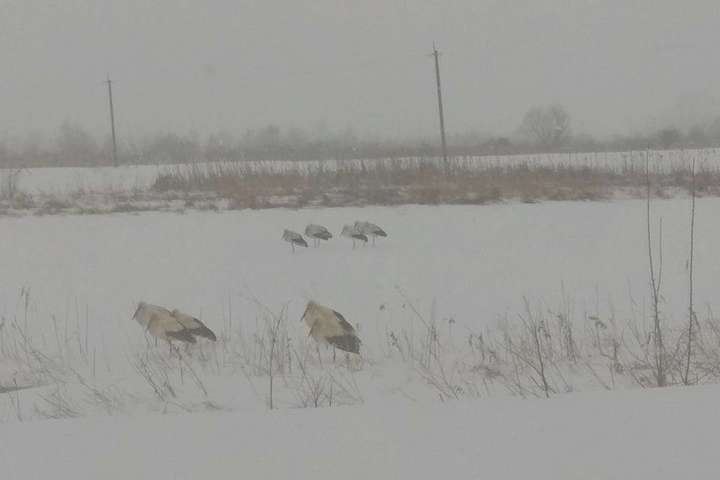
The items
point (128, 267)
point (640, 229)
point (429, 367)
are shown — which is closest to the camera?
point (429, 367)

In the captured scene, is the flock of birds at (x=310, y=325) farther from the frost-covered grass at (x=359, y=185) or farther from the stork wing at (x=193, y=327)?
the frost-covered grass at (x=359, y=185)

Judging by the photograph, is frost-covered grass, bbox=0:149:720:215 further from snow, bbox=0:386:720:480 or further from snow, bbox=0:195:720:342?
snow, bbox=0:386:720:480

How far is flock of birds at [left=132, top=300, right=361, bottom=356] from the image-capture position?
4203 millimetres

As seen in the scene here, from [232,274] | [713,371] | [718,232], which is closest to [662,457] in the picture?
[713,371]

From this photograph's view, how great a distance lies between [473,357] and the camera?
176 inches

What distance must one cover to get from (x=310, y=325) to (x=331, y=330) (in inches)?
10.1

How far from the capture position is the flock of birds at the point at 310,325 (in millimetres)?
4203

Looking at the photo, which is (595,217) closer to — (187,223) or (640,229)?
(640,229)

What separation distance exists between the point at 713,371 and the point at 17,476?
3.22m

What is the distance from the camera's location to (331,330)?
4.26 m

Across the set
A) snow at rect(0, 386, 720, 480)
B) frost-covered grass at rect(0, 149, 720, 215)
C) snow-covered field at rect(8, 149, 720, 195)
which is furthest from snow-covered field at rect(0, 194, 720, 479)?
snow-covered field at rect(8, 149, 720, 195)

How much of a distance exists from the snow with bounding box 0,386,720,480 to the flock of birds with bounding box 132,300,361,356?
1542 millimetres

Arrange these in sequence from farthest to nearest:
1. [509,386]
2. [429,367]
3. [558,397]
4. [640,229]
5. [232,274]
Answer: [640,229]
[232,274]
[429,367]
[509,386]
[558,397]

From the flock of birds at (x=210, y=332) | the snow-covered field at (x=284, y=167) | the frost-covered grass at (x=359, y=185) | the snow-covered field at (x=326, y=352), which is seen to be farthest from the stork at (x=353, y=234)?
the snow-covered field at (x=284, y=167)
